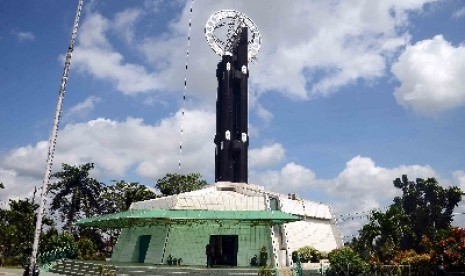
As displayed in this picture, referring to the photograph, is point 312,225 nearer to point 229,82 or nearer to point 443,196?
point 229,82

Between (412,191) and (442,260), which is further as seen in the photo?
(412,191)

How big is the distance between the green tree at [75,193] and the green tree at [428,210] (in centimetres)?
5316

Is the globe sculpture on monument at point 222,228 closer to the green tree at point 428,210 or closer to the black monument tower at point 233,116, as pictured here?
the black monument tower at point 233,116

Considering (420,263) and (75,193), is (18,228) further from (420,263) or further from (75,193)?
(420,263)

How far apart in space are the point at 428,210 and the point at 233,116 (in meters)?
40.4

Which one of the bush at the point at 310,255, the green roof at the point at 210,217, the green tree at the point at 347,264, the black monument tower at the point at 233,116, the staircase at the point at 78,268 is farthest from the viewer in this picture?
the black monument tower at the point at 233,116

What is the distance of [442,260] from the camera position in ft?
100

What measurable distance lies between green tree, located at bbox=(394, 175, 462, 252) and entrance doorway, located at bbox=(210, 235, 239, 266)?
42.9 m

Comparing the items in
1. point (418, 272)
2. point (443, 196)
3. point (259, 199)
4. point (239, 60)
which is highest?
point (239, 60)

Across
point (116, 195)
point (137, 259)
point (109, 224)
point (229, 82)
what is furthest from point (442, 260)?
point (116, 195)

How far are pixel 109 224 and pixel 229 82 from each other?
34283 mm

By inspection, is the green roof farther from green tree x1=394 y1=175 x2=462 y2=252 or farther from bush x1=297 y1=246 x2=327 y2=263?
green tree x1=394 y1=175 x2=462 y2=252

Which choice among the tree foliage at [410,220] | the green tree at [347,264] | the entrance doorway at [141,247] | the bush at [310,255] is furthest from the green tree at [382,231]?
the entrance doorway at [141,247]

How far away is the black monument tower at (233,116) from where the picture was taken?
209 ft
